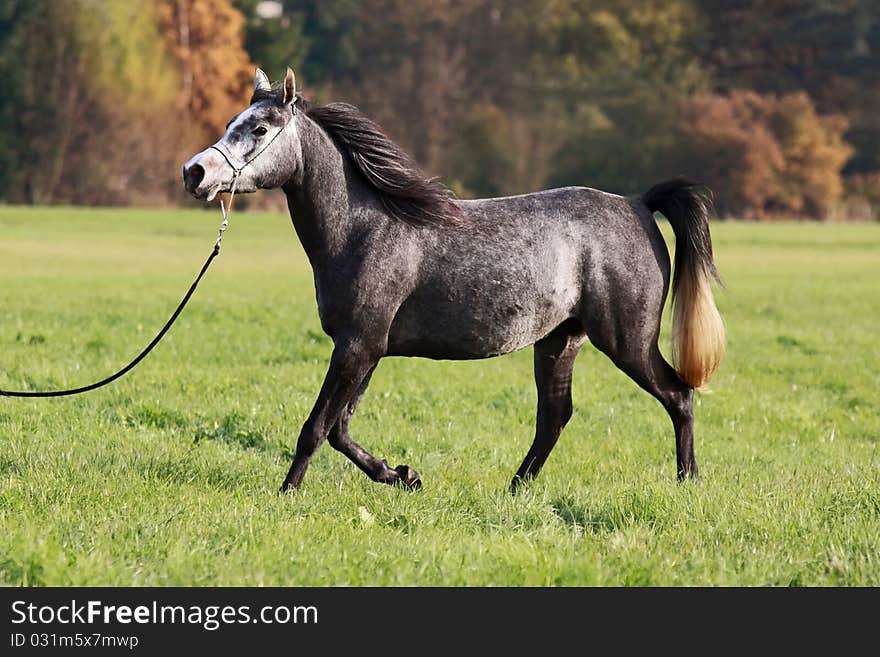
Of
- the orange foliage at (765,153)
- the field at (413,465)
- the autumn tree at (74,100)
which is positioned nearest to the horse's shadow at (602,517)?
the field at (413,465)

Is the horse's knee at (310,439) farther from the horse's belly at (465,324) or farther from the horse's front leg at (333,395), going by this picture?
the horse's belly at (465,324)

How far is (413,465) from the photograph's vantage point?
7797 mm

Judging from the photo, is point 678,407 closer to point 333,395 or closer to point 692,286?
point 692,286

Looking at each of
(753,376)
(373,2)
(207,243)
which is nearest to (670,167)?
(373,2)

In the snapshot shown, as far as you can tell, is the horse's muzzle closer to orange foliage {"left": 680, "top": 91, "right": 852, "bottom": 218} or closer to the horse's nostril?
the horse's nostril

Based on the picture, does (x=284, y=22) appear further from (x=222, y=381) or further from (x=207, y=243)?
(x=222, y=381)

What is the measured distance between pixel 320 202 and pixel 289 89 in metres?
0.69

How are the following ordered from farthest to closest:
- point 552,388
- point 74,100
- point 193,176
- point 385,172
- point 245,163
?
point 74,100, point 552,388, point 385,172, point 245,163, point 193,176

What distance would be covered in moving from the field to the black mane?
158cm

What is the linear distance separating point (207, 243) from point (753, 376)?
2299 cm

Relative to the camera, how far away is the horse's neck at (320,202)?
650 cm

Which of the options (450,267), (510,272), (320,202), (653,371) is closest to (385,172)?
(320,202)

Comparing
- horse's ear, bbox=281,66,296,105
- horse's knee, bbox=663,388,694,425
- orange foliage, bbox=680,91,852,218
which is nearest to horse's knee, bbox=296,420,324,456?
horse's ear, bbox=281,66,296,105

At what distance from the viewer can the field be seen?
5.11 metres
